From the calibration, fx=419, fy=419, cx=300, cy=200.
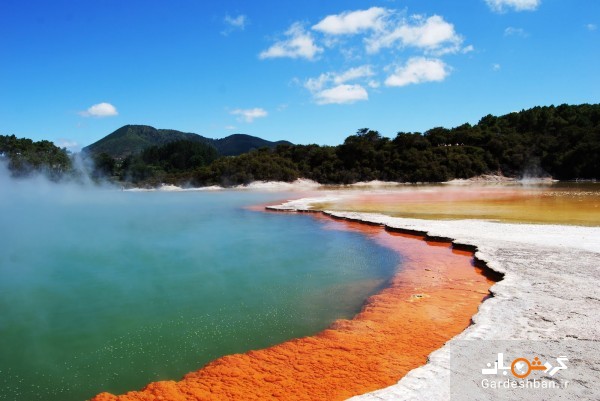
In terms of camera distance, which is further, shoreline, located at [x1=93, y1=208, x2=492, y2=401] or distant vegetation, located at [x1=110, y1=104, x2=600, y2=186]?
distant vegetation, located at [x1=110, y1=104, x2=600, y2=186]

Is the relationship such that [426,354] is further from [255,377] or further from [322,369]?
[255,377]

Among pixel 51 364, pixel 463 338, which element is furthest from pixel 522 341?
pixel 51 364

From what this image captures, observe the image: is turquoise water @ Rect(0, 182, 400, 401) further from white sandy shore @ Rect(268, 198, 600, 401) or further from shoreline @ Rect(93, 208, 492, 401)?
white sandy shore @ Rect(268, 198, 600, 401)

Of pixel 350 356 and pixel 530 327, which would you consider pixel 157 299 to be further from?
pixel 530 327

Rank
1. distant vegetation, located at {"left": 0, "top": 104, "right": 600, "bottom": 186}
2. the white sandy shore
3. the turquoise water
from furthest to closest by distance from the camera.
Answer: distant vegetation, located at {"left": 0, "top": 104, "right": 600, "bottom": 186}
the turquoise water
the white sandy shore

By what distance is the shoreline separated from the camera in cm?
486

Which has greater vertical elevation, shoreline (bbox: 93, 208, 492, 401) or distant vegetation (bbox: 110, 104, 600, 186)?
distant vegetation (bbox: 110, 104, 600, 186)

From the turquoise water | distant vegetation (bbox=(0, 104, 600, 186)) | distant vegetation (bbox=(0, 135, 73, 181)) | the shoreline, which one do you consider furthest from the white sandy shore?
distant vegetation (bbox=(0, 135, 73, 181))

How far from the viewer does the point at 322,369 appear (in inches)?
209

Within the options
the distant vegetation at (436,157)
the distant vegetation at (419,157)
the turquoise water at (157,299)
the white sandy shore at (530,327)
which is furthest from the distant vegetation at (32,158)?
the white sandy shore at (530,327)

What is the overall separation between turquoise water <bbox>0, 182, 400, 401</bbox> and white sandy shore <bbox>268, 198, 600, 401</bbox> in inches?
94.4

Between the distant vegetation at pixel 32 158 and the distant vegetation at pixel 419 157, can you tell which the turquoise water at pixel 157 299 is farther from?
the distant vegetation at pixel 32 158

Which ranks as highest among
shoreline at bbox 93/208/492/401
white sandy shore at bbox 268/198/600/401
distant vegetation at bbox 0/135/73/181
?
distant vegetation at bbox 0/135/73/181

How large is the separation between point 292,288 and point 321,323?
82.8 inches
